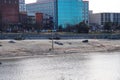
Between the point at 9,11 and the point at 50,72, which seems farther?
the point at 9,11

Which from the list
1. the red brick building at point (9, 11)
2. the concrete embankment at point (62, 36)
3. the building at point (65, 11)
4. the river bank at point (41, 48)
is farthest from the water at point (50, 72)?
the building at point (65, 11)

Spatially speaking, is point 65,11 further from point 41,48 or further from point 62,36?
point 41,48

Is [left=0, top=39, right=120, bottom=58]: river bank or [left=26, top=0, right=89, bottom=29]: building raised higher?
[left=26, top=0, right=89, bottom=29]: building

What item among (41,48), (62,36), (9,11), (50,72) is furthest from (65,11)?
(50,72)

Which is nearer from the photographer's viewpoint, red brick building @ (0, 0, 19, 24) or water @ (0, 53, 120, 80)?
water @ (0, 53, 120, 80)

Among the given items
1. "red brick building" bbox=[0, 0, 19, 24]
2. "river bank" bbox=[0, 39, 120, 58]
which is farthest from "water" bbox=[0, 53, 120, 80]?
"red brick building" bbox=[0, 0, 19, 24]

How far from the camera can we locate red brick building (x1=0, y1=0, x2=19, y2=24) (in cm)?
13575

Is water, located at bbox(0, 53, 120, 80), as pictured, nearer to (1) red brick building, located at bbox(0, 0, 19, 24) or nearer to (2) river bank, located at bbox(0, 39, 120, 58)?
(2) river bank, located at bbox(0, 39, 120, 58)

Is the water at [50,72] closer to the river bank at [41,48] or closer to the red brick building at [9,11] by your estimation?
the river bank at [41,48]

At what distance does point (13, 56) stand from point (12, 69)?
15.3m

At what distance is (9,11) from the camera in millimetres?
136375

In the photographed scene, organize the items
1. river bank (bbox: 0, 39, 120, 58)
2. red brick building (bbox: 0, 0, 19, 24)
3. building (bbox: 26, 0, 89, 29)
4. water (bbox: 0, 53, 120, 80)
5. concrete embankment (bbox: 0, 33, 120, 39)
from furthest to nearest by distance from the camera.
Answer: building (bbox: 26, 0, 89, 29) < red brick building (bbox: 0, 0, 19, 24) < concrete embankment (bbox: 0, 33, 120, 39) < river bank (bbox: 0, 39, 120, 58) < water (bbox: 0, 53, 120, 80)

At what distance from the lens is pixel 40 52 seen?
6956 centimetres

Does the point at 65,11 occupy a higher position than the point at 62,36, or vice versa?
the point at 65,11
